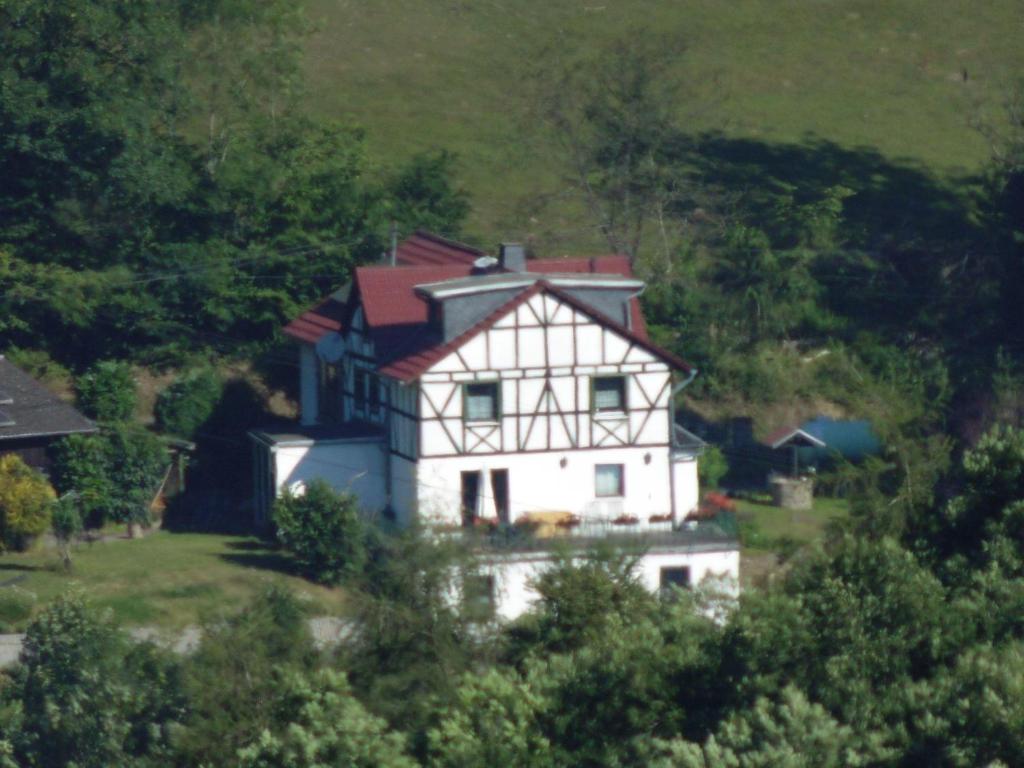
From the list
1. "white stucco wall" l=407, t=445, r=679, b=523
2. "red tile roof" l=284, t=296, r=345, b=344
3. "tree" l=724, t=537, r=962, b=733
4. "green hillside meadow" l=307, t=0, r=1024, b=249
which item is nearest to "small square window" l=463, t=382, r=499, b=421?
"white stucco wall" l=407, t=445, r=679, b=523

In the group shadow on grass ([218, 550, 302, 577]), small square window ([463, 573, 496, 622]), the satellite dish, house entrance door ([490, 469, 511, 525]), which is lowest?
small square window ([463, 573, 496, 622])

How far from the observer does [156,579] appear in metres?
29.9

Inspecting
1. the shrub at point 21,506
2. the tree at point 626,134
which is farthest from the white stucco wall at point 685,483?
the tree at point 626,134

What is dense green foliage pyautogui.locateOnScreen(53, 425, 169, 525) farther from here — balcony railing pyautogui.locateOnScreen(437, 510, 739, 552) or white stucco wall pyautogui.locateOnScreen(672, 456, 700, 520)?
white stucco wall pyautogui.locateOnScreen(672, 456, 700, 520)

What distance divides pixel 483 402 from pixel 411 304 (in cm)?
293

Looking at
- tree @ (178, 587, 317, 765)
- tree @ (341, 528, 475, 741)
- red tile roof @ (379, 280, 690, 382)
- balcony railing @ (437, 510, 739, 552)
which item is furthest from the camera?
red tile roof @ (379, 280, 690, 382)

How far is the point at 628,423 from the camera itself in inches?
1316

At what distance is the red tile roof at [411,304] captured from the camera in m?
32.8

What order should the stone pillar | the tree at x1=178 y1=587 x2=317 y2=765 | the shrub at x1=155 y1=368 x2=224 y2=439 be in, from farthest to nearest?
the shrub at x1=155 y1=368 x2=224 y2=439 < the stone pillar < the tree at x1=178 y1=587 x2=317 y2=765

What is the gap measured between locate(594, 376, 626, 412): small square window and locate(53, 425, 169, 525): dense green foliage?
27.7 feet

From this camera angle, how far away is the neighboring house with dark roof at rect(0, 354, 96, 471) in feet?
108

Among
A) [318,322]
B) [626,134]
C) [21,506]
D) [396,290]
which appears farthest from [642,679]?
[626,134]

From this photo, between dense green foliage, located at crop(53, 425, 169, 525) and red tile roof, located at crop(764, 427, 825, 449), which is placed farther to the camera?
red tile roof, located at crop(764, 427, 825, 449)

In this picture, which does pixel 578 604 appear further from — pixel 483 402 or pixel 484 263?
pixel 484 263
